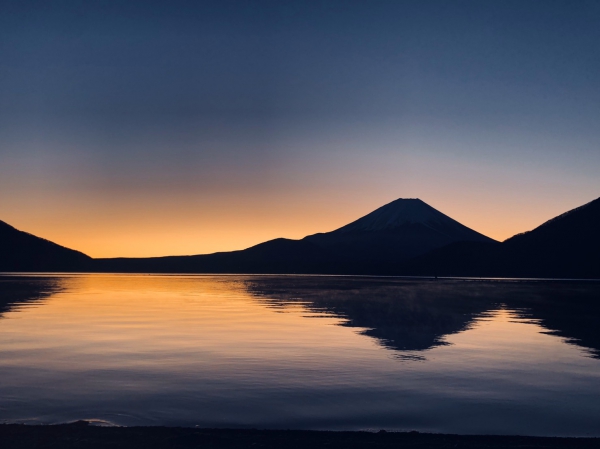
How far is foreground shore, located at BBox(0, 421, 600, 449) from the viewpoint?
8906 mm

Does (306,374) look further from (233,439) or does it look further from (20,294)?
(20,294)

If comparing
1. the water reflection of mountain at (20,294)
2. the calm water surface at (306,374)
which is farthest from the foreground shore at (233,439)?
the water reflection of mountain at (20,294)

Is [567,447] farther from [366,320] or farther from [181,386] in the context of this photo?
[366,320]

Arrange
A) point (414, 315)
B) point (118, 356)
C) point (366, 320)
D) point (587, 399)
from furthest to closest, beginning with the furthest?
point (414, 315) < point (366, 320) < point (118, 356) < point (587, 399)

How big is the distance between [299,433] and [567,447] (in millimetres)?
4175

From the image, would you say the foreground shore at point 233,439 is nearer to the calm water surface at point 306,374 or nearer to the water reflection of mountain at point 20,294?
the calm water surface at point 306,374

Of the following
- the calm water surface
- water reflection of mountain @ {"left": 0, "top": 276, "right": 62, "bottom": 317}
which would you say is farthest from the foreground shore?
water reflection of mountain @ {"left": 0, "top": 276, "right": 62, "bottom": 317}

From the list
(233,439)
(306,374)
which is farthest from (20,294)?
(233,439)

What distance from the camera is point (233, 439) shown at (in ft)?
30.3

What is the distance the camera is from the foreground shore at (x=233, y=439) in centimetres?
891

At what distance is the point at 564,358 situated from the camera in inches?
706

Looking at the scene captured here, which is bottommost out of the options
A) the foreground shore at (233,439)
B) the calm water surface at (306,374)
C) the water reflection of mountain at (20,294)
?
the foreground shore at (233,439)

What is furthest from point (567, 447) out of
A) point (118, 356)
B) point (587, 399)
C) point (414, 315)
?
point (414, 315)

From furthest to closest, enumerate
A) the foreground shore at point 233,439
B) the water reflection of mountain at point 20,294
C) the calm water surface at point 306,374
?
the water reflection of mountain at point 20,294 → the calm water surface at point 306,374 → the foreground shore at point 233,439
